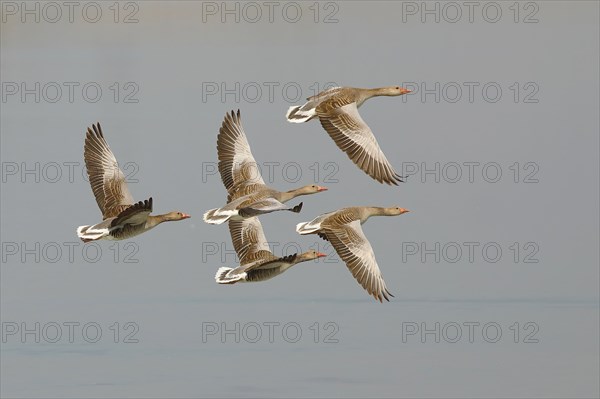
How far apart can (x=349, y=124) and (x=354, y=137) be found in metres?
0.37

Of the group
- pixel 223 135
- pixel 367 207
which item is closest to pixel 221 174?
pixel 223 135

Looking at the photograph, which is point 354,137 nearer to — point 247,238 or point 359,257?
point 359,257

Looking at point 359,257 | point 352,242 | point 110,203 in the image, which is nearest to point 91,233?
point 110,203

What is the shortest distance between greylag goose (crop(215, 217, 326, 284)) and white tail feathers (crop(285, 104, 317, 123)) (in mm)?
2256

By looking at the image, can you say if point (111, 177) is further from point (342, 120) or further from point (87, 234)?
point (342, 120)

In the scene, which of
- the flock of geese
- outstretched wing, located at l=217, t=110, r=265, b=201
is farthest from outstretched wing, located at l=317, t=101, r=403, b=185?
outstretched wing, located at l=217, t=110, r=265, b=201

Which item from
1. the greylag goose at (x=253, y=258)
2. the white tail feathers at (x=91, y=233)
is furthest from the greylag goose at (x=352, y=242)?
the white tail feathers at (x=91, y=233)

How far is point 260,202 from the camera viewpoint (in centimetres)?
2884

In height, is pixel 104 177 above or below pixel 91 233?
above

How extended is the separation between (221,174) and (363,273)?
433 centimetres

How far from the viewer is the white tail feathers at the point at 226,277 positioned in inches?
1136

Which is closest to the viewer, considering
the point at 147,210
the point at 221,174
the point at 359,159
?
the point at 147,210

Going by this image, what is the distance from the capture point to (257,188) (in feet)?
99.7

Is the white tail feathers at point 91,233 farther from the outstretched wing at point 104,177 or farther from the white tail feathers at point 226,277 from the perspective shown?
the white tail feathers at point 226,277
